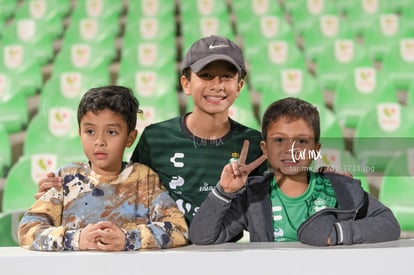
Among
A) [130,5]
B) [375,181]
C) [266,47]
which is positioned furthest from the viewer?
[130,5]

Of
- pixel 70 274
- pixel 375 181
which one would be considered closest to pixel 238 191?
pixel 70 274

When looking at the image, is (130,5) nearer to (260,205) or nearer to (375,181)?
(375,181)

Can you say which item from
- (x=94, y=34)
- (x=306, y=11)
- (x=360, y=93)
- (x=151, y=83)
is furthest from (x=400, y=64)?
(x=94, y=34)

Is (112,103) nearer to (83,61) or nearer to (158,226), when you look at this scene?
(158,226)

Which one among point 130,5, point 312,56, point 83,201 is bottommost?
point 83,201

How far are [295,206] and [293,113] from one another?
154 mm

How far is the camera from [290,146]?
0.98 meters

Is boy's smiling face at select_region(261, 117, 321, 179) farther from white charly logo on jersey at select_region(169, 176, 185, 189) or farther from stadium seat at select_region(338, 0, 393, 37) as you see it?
stadium seat at select_region(338, 0, 393, 37)

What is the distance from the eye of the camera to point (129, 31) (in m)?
3.21

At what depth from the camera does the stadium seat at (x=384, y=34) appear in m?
3.04

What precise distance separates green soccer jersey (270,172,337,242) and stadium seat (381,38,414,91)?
183 centimetres

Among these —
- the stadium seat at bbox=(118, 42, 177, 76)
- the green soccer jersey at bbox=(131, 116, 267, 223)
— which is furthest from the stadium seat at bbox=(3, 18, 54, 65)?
the green soccer jersey at bbox=(131, 116, 267, 223)

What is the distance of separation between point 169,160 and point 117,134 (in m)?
0.13

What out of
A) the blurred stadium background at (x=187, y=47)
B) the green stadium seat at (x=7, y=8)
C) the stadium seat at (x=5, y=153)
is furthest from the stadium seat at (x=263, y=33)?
the green stadium seat at (x=7, y=8)
